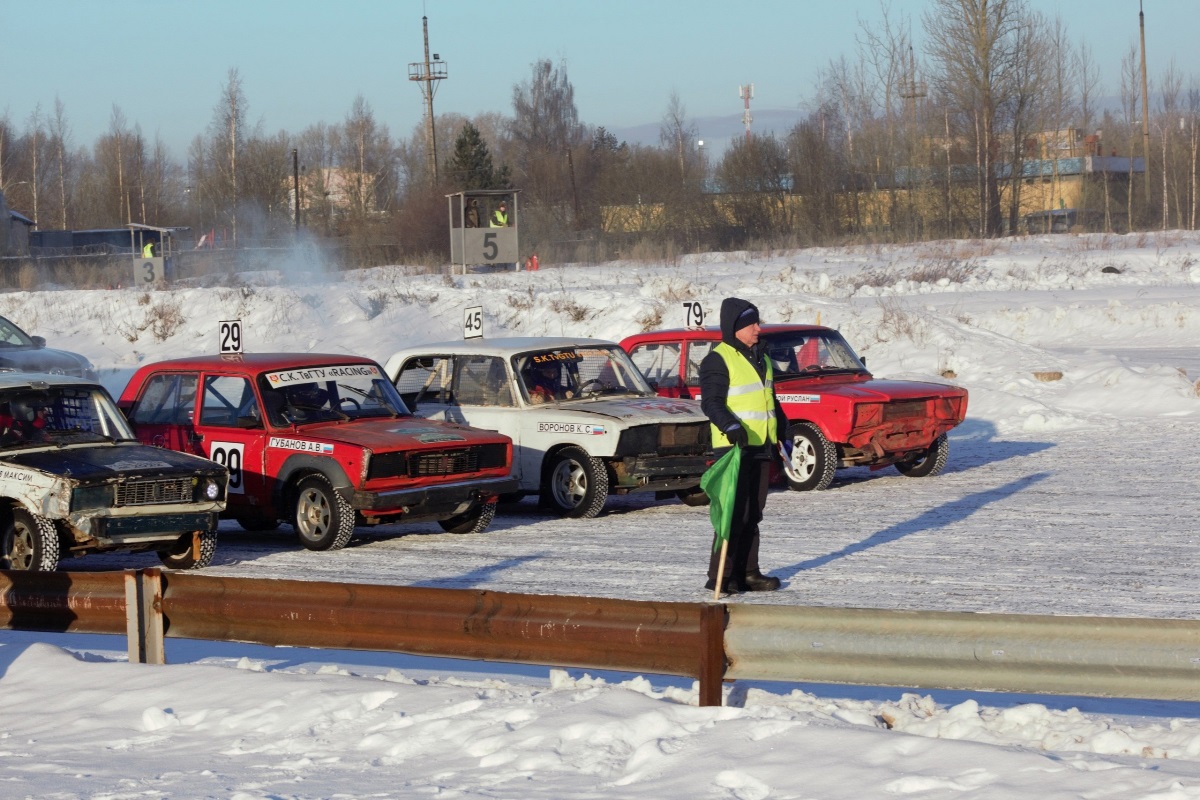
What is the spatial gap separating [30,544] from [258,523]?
2133 mm

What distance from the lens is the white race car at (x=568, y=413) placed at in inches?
507

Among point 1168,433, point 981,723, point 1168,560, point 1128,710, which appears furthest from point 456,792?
point 1168,433

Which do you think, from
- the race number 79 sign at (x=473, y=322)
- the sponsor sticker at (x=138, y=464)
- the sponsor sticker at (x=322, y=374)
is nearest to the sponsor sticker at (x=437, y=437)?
the sponsor sticker at (x=322, y=374)

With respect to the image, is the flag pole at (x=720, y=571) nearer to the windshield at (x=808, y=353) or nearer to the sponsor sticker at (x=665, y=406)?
the sponsor sticker at (x=665, y=406)

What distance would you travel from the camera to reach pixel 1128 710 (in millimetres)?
6566

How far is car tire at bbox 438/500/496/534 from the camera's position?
12594mm

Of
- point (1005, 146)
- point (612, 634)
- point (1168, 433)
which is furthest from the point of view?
point (1005, 146)

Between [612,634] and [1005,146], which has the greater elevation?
[1005,146]

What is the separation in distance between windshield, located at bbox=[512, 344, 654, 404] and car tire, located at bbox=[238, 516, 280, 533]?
2.57 m

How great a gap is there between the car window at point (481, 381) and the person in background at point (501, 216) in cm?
2911

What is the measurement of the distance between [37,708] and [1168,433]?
1442cm

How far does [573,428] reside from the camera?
12906 mm

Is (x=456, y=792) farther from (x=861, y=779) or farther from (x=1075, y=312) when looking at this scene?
(x=1075, y=312)

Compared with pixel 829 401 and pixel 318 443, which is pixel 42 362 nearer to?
pixel 318 443
